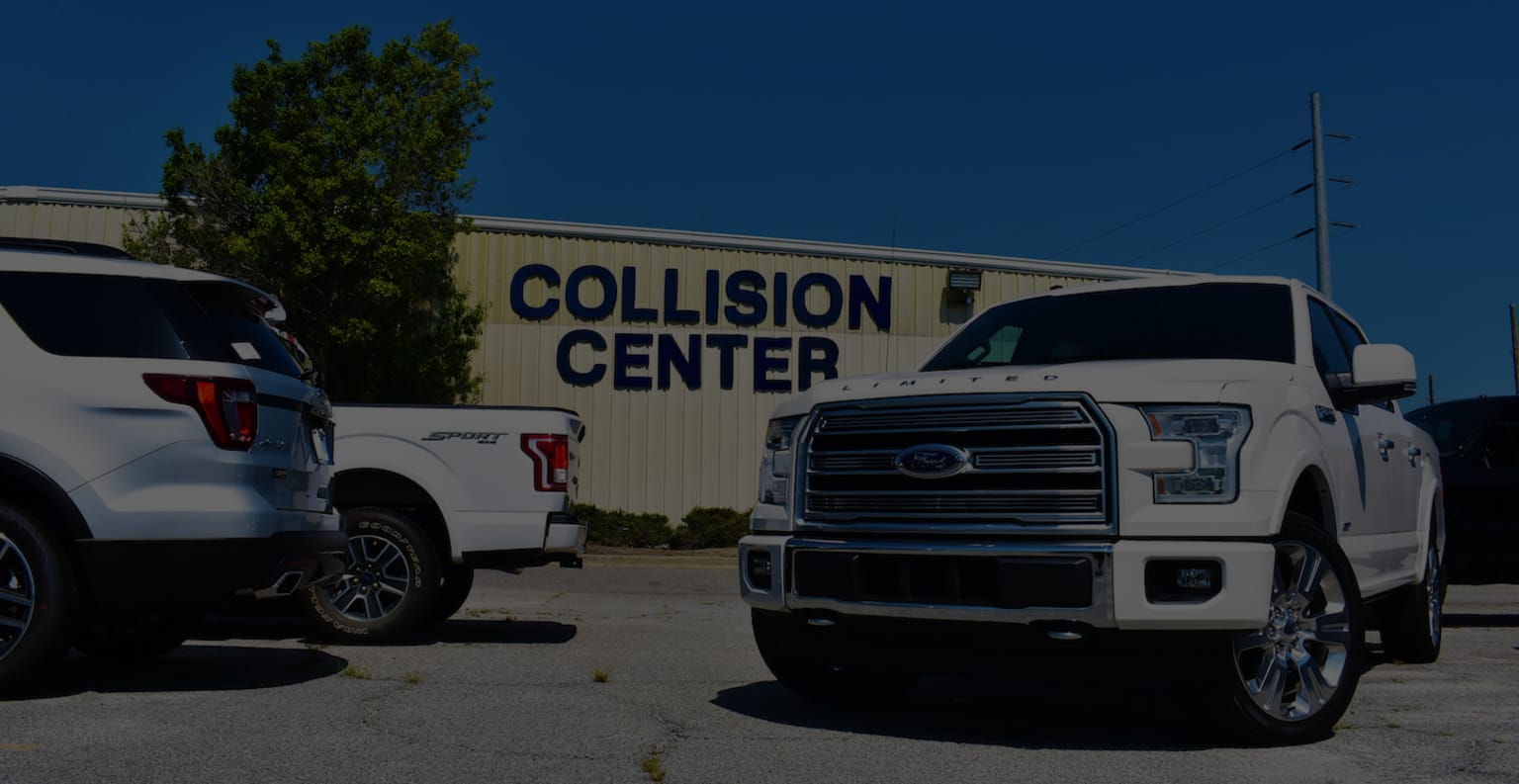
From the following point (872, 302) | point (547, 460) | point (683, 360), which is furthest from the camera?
point (872, 302)

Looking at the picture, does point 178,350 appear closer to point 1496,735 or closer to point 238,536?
point 238,536

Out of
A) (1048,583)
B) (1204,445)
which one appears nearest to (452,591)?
(1048,583)

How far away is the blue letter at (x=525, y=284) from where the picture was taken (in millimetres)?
23656

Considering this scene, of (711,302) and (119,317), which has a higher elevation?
(711,302)

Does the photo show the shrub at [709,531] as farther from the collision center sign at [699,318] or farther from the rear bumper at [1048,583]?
the rear bumper at [1048,583]

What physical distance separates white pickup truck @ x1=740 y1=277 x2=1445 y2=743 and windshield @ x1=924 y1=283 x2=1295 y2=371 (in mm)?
142

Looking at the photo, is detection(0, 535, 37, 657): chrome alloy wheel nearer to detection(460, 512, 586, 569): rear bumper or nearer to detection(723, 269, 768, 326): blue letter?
detection(460, 512, 586, 569): rear bumper

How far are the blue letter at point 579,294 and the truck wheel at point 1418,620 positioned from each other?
57.0ft

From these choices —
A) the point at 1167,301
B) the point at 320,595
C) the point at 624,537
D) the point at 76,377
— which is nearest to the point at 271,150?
the point at 624,537

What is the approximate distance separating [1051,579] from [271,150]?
17.3 m

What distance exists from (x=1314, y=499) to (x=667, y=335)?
19039 mm

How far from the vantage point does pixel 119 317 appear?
5.98 meters

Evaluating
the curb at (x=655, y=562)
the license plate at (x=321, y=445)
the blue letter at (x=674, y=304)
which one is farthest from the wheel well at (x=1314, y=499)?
the blue letter at (x=674, y=304)

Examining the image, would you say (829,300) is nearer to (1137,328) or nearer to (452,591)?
(452,591)
